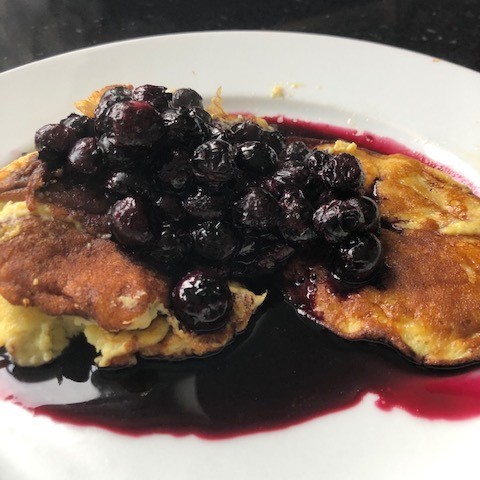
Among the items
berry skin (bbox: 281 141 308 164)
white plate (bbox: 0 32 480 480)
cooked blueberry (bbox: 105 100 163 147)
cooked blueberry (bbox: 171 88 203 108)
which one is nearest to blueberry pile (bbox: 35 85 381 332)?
cooked blueberry (bbox: 105 100 163 147)

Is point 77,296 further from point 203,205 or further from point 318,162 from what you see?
point 318,162

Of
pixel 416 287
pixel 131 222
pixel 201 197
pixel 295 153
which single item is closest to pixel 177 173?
pixel 201 197

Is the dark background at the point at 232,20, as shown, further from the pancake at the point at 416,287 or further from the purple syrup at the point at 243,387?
the purple syrup at the point at 243,387

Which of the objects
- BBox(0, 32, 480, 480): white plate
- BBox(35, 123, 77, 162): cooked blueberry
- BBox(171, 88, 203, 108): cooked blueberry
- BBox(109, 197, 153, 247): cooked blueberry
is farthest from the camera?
BBox(171, 88, 203, 108): cooked blueberry

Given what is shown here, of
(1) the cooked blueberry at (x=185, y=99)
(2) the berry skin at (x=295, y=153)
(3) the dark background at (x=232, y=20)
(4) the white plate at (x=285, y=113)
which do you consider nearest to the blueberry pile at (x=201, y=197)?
(2) the berry skin at (x=295, y=153)

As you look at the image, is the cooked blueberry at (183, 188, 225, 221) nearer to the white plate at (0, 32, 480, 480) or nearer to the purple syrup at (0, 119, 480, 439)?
the purple syrup at (0, 119, 480, 439)

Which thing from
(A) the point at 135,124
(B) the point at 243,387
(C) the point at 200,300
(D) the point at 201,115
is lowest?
(B) the point at 243,387
